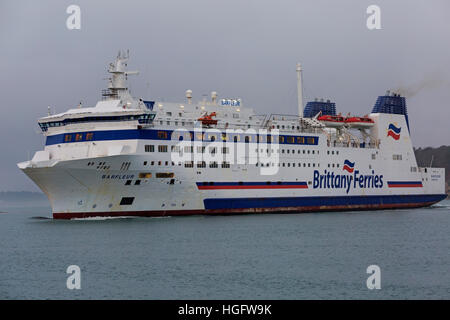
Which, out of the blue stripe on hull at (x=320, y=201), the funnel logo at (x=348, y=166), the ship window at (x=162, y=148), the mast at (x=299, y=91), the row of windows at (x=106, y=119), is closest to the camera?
the row of windows at (x=106, y=119)

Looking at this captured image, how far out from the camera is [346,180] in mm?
55469

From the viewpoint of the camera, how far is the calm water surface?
22547mm

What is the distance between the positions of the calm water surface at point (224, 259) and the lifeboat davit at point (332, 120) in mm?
14810

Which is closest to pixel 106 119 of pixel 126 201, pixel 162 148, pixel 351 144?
pixel 162 148

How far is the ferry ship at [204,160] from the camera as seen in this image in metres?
42.1

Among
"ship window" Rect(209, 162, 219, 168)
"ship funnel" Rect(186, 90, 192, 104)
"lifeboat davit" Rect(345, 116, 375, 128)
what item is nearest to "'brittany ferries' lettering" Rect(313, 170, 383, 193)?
"lifeboat davit" Rect(345, 116, 375, 128)

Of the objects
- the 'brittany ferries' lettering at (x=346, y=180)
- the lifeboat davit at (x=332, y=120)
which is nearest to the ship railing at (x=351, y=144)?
the lifeboat davit at (x=332, y=120)

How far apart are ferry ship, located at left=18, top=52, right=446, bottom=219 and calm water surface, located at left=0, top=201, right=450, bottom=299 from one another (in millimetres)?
2164

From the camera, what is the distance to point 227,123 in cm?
4888

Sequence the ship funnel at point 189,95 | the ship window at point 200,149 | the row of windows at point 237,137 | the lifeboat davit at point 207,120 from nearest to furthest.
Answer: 1. the row of windows at point 237,137
2. the ship window at point 200,149
3. the lifeboat davit at point 207,120
4. the ship funnel at point 189,95

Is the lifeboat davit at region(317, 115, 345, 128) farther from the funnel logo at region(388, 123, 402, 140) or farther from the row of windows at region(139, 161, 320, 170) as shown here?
the row of windows at region(139, 161, 320, 170)

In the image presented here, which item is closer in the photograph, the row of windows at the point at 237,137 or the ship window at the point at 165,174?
the ship window at the point at 165,174

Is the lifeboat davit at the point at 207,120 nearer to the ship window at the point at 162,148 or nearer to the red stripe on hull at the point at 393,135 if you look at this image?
the ship window at the point at 162,148
